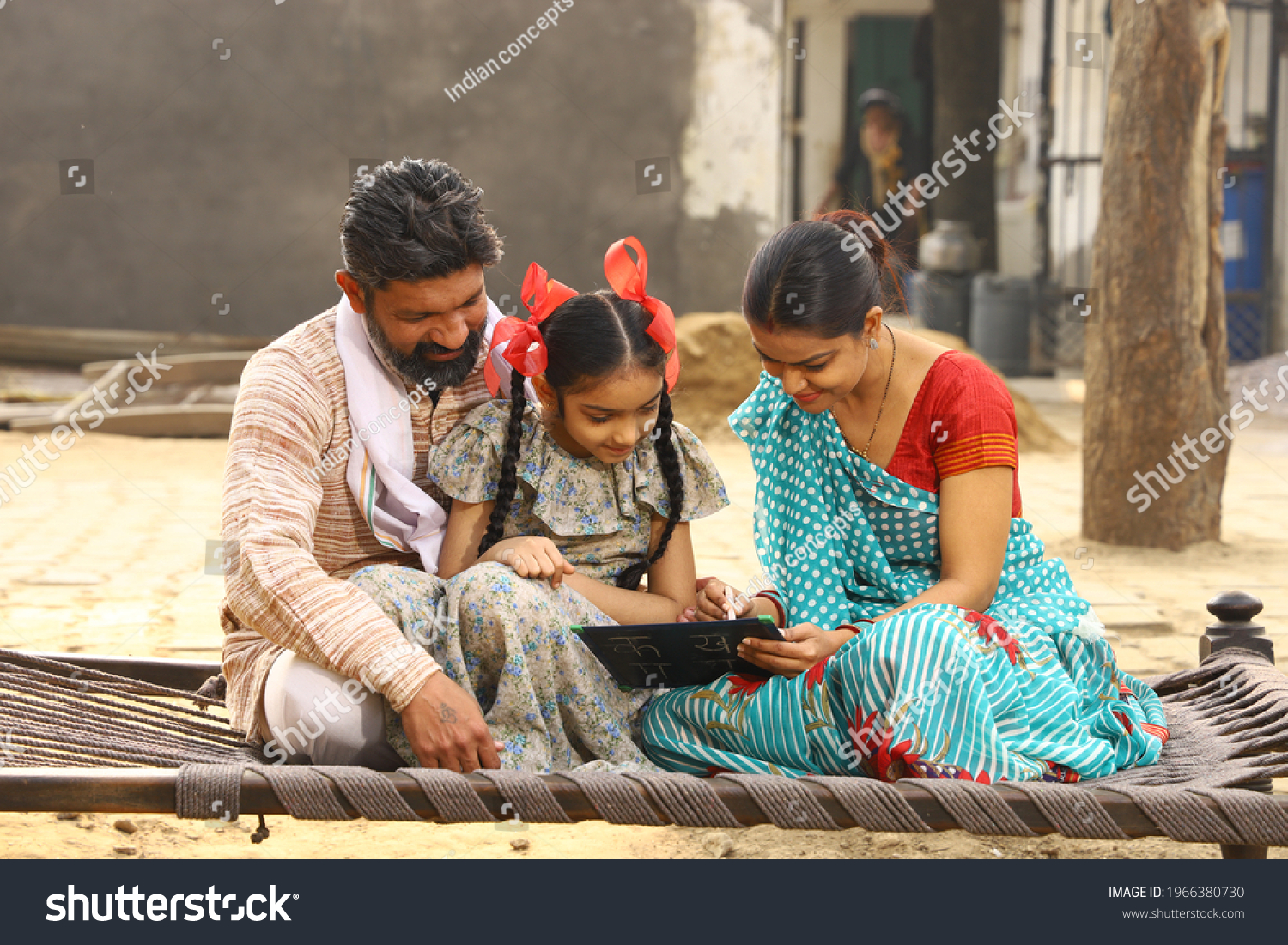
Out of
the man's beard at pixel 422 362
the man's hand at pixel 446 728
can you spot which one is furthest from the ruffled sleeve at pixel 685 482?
the man's hand at pixel 446 728

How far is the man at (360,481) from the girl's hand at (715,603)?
0.29 meters

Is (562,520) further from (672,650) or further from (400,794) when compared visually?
(400,794)

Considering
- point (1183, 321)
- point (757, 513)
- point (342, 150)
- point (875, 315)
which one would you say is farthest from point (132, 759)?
point (342, 150)

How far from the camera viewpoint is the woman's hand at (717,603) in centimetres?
249

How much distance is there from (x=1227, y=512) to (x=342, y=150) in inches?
297

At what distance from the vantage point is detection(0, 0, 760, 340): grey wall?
1061 centimetres

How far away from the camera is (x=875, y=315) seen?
2410 mm

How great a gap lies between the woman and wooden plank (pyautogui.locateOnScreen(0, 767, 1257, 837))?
182 millimetres

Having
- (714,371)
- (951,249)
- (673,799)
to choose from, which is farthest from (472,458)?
(951,249)

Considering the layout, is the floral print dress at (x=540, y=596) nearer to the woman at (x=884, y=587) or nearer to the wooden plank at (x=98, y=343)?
the woman at (x=884, y=587)

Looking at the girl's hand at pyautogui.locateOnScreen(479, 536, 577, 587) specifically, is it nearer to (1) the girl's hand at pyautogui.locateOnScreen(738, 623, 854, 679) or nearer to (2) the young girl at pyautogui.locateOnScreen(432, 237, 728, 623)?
(2) the young girl at pyautogui.locateOnScreen(432, 237, 728, 623)

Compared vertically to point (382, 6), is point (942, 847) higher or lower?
lower

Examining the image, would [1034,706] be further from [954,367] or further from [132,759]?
[132,759]

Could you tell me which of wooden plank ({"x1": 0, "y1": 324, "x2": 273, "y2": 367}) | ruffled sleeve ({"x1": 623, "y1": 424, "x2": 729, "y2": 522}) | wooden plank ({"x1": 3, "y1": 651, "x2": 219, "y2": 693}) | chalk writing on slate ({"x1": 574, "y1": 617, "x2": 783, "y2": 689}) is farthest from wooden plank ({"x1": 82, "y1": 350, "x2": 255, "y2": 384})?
chalk writing on slate ({"x1": 574, "y1": 617, "x2": 783, "y2": 689})
